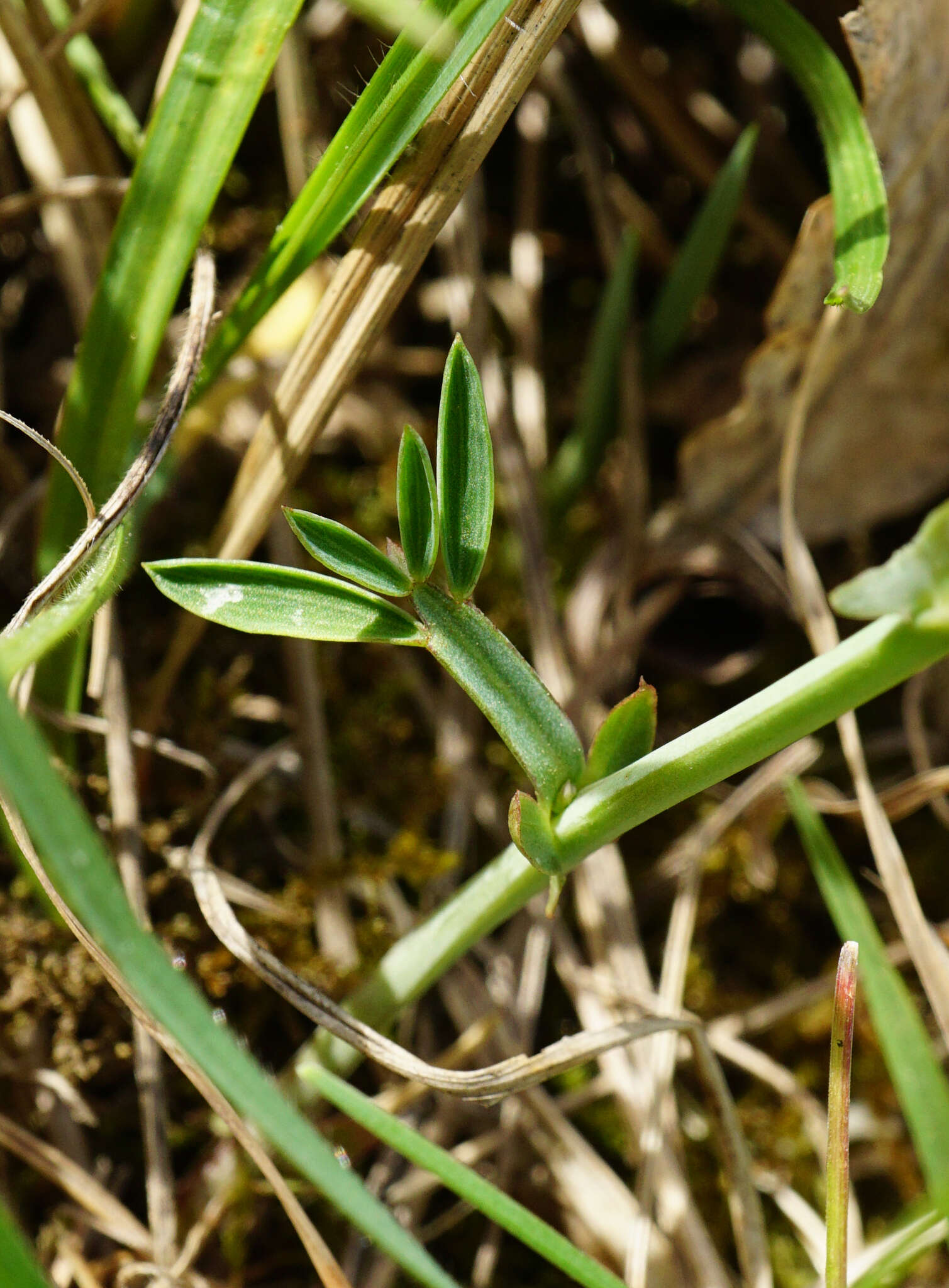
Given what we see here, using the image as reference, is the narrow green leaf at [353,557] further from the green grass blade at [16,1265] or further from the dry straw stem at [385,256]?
the green grass blade at [16,1265]

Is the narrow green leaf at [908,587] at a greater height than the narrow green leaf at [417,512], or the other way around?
the narrow green leaf at [417,512]

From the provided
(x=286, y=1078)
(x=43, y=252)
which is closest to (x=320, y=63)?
(x=43, y=252)

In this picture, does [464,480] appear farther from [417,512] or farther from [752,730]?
[752,730]

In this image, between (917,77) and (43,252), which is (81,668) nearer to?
(43,252)

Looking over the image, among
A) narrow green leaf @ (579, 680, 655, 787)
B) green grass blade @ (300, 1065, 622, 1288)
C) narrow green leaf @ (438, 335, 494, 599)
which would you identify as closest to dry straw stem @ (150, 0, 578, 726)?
narrow green leaf @ (438, 335, 494, 599)

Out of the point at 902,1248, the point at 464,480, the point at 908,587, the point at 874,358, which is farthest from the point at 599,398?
the point at 902,1248

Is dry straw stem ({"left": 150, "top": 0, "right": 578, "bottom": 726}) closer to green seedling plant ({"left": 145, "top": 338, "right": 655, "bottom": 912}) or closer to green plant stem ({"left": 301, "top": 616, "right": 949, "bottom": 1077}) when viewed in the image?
green seedling plant ({"left": 145, "top": 338, "right": 655, "bottom": 912})

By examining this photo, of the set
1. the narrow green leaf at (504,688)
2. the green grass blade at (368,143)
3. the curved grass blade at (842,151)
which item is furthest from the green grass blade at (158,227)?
the curved grass blade at (842,151)
